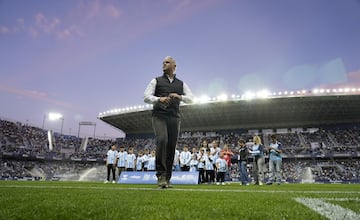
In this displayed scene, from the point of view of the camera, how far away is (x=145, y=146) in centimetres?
4594

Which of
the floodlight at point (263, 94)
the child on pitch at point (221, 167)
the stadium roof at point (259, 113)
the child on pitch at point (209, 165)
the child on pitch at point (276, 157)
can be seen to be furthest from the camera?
the stadium roof at point (259, 113)

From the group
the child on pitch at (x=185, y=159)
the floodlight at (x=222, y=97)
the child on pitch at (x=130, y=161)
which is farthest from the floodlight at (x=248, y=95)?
the child on pitch at (x=130, y=161)

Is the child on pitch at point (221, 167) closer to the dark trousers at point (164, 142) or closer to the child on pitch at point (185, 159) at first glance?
the child on pitch at point (185, 159)

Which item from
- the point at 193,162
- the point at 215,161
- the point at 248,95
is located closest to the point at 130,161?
the point at 193,162

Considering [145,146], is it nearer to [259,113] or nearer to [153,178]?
[259,113]

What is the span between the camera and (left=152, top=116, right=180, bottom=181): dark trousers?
4949mm

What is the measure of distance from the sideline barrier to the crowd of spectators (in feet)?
69.1

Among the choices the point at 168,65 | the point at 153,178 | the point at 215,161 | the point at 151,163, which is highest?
the point at 168,65

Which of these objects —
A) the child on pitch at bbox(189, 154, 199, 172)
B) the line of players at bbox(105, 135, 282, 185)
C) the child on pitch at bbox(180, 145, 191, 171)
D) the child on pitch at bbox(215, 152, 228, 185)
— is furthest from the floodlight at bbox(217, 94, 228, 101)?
the child on pitch at bbox(215, 152, 228, 185)

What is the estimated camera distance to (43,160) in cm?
4191

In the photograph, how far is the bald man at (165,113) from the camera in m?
4.95

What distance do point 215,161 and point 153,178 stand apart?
10.9 feet

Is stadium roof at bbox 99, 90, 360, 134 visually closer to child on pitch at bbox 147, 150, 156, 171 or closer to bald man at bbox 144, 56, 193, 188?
child on pitch at bbox 147, 150, 156, 171

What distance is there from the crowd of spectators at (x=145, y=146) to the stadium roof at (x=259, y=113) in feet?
5.42
